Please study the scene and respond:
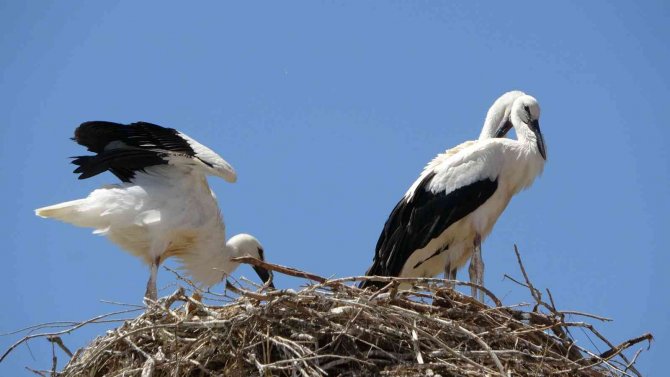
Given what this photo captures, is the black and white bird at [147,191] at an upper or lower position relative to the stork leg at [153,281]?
upper

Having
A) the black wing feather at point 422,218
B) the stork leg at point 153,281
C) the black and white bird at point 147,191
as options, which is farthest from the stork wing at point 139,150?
the black wing feather at point 422,218

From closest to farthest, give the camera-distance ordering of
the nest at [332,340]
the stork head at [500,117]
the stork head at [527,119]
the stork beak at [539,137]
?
the nest at [332,340]
the stork beak at [539,137]
the stork head at [527,119]
the stork head at [500,117]

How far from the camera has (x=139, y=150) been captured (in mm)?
10984

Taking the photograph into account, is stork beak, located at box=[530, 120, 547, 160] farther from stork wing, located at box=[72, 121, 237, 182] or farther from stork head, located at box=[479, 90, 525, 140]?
stork wing, located at box=[72, 121, 237, 182]

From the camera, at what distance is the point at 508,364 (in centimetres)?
789

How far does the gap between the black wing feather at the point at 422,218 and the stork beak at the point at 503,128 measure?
1.03m

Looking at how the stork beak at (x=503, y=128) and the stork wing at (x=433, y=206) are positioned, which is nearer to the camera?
the stork wing at (x=433, y=206)

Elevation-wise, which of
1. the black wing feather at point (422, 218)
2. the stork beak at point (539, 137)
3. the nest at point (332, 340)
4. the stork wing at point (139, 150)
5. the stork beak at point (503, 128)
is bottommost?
the nest at point (332, 340)

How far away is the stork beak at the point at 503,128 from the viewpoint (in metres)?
11.9

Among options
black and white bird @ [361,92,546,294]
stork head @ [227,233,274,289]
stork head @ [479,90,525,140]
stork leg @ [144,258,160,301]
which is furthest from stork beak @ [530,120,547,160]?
stork leg @ [144,258,160,301]

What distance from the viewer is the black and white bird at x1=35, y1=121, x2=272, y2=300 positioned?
35.8ft

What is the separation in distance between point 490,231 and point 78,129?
11.4ft

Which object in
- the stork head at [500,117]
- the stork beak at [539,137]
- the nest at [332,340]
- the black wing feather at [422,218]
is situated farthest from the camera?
the stork head at [500,117]

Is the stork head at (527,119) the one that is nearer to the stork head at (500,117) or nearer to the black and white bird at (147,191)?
the stork head at (500,117)
